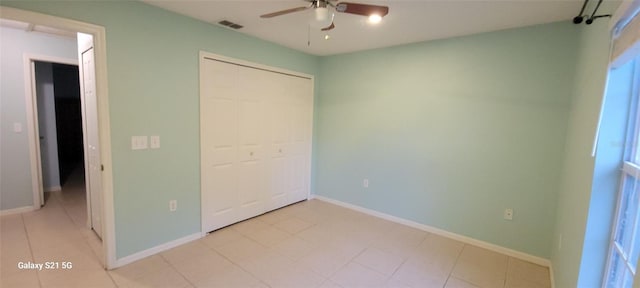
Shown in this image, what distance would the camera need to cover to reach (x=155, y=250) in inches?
101

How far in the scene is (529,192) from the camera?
2.60 meters

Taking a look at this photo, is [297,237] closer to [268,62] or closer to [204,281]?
[204,281]

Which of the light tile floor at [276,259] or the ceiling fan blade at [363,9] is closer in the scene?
the ceiling fan blade at [363,9]

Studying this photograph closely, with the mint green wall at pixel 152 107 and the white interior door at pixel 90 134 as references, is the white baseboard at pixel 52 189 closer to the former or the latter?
the white interior door at pixel 90 134


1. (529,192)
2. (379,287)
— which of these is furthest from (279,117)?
(529,192)

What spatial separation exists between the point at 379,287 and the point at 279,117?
7.84ft

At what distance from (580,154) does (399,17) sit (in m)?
1.67

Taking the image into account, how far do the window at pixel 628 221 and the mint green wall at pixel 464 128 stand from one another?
4.17 feet

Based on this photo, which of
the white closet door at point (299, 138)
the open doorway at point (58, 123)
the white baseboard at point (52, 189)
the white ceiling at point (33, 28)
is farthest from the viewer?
the white baseboard at point (52, 189)

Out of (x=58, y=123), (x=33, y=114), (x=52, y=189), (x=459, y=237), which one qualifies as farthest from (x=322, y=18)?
(x=58, y=123)

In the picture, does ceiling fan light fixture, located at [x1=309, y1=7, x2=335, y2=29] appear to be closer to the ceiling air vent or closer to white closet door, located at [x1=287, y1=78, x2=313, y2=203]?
the ceiling air vent

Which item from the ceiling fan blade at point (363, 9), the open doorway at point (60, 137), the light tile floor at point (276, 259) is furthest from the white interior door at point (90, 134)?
the ceiling fan blade at point (363, 9)

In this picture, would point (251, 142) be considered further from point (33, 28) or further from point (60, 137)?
point (60, 137)

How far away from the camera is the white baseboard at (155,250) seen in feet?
7.68
